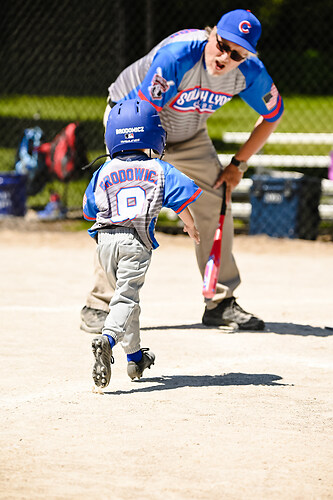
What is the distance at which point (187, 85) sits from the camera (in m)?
5.39

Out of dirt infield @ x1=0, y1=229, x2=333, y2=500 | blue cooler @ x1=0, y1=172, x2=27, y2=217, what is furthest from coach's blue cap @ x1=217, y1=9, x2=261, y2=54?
blue cooler @ x1=0, y1=172, x2=27, y2=217

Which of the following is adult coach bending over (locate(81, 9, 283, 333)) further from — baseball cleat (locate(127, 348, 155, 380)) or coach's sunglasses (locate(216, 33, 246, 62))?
baseball cleat (locate(127, 348, 155, 380))

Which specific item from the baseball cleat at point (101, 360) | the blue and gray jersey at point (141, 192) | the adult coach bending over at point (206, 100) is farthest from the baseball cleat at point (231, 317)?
the baseball cleat at point (101, 360)

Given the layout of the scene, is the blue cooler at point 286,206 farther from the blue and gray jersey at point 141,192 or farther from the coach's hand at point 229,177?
the blue and gray jersey at point 141,192

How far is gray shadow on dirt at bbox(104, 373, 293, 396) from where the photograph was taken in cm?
444

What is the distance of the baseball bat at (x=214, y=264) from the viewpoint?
5.53 meters

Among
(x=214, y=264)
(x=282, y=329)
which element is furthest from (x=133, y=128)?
(x=282, y=329)

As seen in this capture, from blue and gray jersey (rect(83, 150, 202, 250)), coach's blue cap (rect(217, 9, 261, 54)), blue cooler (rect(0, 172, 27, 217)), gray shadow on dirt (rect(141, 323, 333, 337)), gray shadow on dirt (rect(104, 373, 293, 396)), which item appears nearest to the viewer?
Answer: blue and gray jersey (rect(83, 150, 202, 250))

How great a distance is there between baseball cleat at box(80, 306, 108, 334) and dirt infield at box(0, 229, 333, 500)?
6 cm

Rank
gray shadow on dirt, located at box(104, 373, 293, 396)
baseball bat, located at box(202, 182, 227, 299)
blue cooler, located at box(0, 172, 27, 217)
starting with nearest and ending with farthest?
1. gray shadow on dirt, located at box(104, 373, 293, 396)
2. baseball bat, located at box(202, 182, 227, 299)
3. blue cooler, located at box(0, 172, 27, 217)

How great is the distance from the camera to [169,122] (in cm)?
561

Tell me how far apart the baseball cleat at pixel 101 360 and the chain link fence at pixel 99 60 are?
6.44 m

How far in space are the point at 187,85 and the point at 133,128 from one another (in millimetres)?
1137

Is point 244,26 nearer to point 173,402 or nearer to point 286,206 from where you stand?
point 173,402
